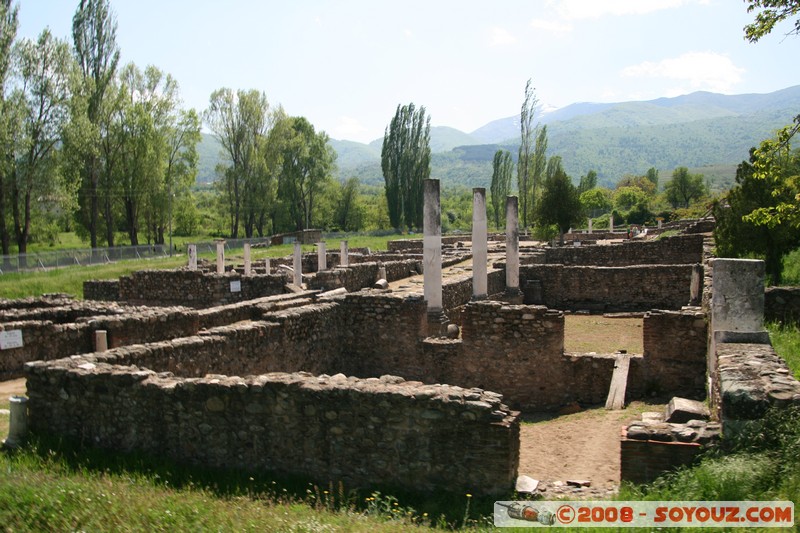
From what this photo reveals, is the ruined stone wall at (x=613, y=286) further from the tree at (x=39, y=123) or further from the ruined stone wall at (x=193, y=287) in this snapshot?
the tree at (x=39, y=123)

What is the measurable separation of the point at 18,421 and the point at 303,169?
60343 millimetres

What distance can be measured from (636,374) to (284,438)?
21.9 ft

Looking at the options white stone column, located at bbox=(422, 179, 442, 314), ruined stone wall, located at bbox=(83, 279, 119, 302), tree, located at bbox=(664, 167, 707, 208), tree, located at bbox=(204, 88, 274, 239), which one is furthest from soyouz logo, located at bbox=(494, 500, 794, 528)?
tree, located at bbox=(664, 167, 707, 208)

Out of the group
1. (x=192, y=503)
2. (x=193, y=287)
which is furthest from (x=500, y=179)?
(x=192, y=503)

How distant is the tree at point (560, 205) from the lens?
38.7m

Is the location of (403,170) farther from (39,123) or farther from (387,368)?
(387,368)

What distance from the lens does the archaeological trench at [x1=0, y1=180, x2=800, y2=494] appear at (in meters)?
6.20

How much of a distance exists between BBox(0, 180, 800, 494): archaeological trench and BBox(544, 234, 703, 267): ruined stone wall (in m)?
6.72

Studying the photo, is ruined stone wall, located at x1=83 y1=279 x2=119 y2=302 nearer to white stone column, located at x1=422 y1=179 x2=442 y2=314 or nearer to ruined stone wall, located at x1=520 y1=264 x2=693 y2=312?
white stone column, located at x1=422 y1=179 x2=442 y2=314

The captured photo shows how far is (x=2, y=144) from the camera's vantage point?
3259 cm

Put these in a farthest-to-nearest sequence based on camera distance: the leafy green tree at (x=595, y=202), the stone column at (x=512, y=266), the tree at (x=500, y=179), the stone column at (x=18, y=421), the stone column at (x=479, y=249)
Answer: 1. the tree at (x=500, y=179)
2. the leafy green tree at (x=595, y=202)
3. the stone column at (x=512, y=266)
4. the stone column at (x=479, y=249)
5. the stone column at (x=18, y=421)

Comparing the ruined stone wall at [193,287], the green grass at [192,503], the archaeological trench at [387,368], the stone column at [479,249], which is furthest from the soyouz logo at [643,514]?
the ruined stone wall at [193,287]

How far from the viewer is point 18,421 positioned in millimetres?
7625

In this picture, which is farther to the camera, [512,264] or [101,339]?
[512,264]
